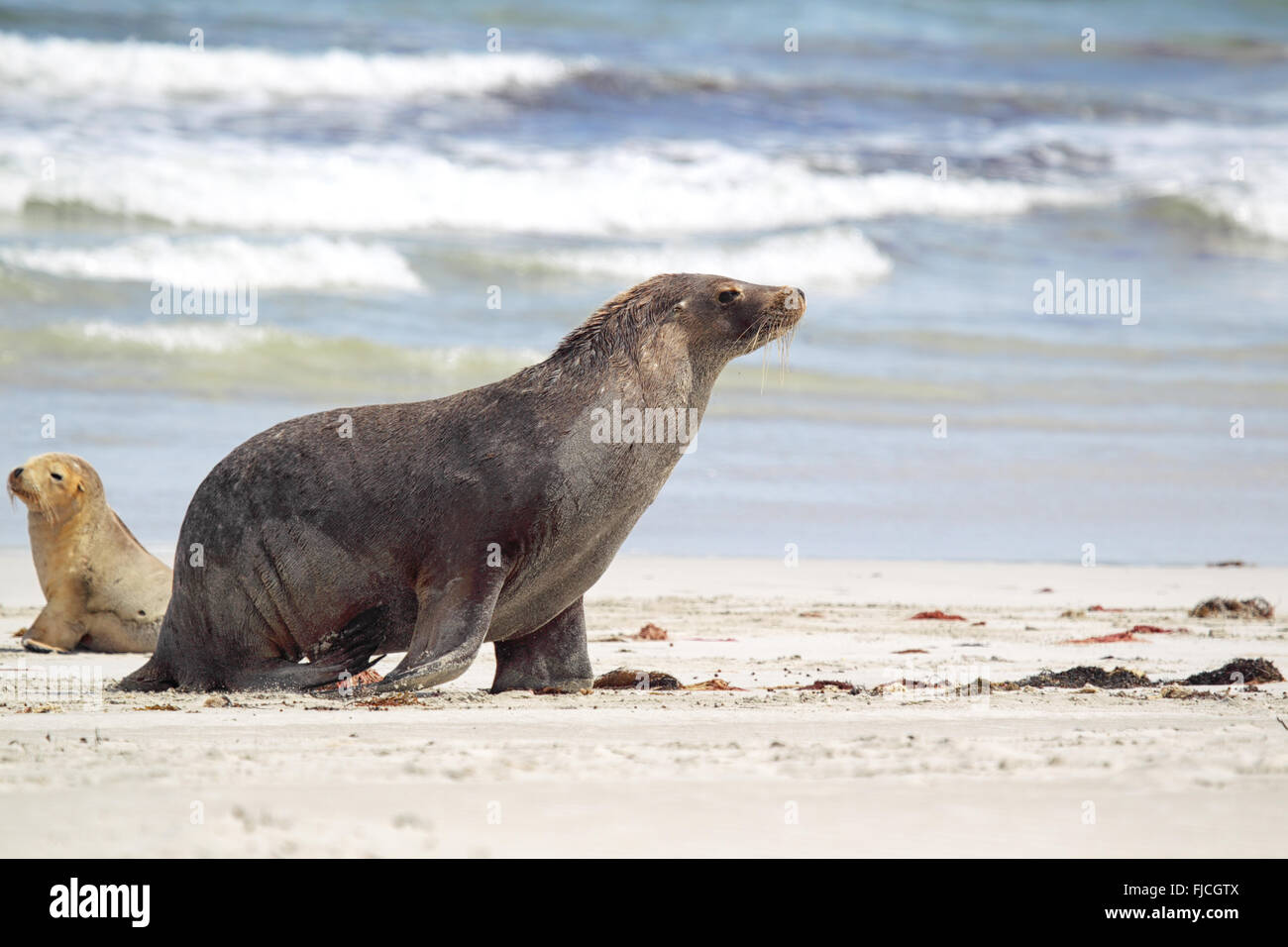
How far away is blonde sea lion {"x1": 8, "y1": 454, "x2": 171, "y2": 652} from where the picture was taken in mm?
8430

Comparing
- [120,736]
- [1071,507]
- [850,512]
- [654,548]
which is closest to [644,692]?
[120,736]

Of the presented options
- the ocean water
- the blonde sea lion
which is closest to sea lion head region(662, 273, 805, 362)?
the blonde sea lion

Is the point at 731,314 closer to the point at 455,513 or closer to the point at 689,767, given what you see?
the point at 455,513

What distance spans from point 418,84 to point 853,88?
910cm

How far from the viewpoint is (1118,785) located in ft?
13.9

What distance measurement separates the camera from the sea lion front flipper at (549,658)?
655 cm

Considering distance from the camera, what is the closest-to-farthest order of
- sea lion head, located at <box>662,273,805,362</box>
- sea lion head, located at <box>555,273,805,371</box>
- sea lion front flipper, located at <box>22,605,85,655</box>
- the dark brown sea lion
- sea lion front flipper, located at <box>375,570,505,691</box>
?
sea lion front flipper, located at <box>375,570,505,691</box>
the dark brown sea lion
sea lion head, located at <box>555,273,805,371</box>
sea lion head, located at <box>662,273,805,362</box>
sea lion front flipper, located at <box>22,605,85,655</box>

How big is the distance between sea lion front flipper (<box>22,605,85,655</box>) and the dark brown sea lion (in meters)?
2.01

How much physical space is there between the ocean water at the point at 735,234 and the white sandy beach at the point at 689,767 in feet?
18.9

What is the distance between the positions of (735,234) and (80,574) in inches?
689

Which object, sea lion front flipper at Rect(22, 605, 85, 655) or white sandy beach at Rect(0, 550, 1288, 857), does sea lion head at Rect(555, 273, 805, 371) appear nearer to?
white sandy beach at Rect(0, 550, 1288, 857)

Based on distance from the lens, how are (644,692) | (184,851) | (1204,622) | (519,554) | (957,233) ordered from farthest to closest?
1. (957,233)
2. (1204,622)
3. (644,692)
4. (519,554)
5. (184,851)

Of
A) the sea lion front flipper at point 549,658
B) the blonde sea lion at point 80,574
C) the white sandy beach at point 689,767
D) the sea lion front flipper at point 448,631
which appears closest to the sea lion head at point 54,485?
the blonde sea lion at point 80,574

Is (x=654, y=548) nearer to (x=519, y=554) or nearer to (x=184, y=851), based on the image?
(x=519, y=554)
